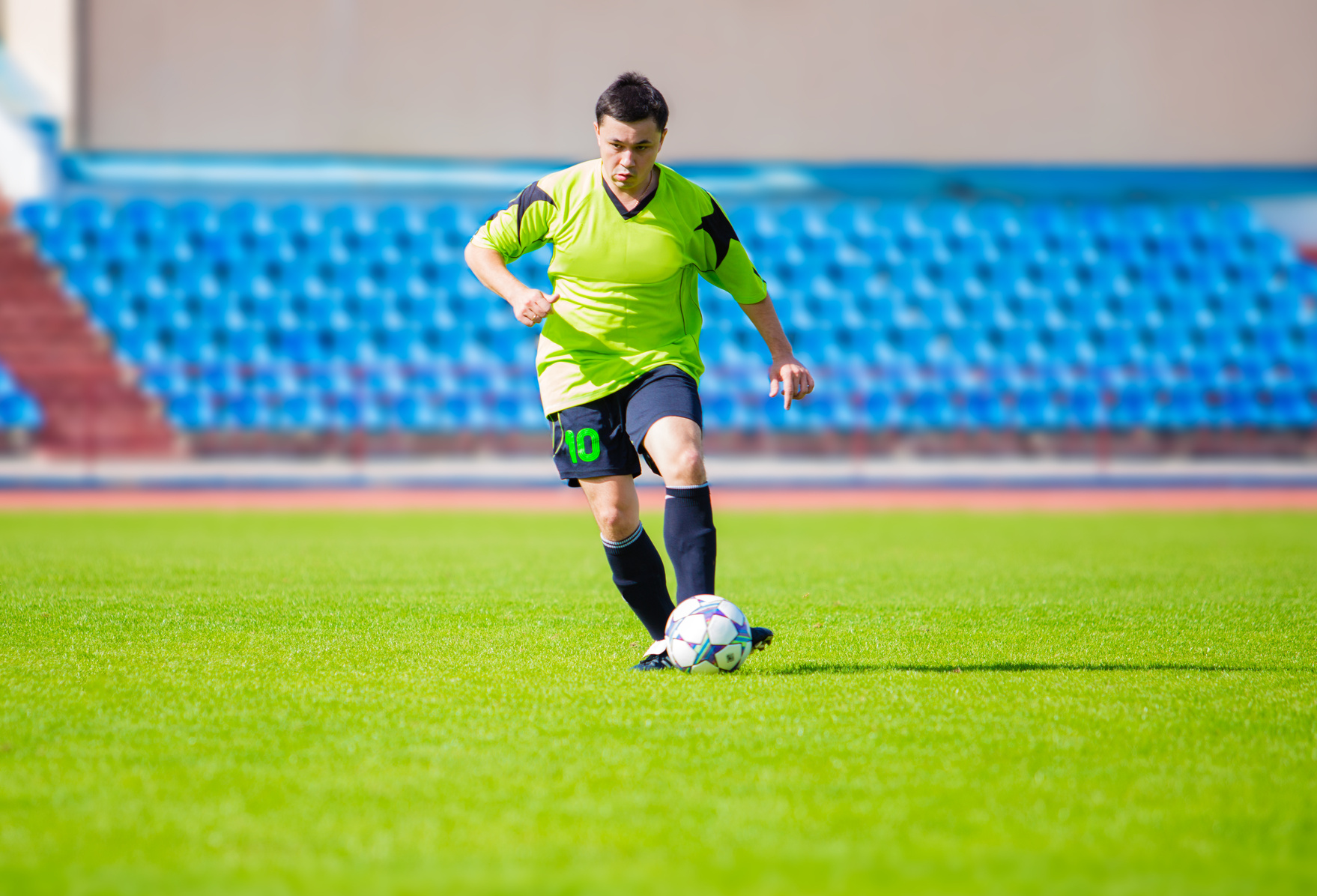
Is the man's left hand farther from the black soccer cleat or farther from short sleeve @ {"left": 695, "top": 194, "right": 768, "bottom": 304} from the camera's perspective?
the black soccer cleat

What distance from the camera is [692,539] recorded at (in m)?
4.52

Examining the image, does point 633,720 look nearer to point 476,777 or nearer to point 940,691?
point 476,777

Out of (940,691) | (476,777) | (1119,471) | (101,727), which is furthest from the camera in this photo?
(1119,471)

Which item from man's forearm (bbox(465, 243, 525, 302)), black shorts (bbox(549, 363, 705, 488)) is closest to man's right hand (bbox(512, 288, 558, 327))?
man's forearm (bbox(465, 243, 525, 302))

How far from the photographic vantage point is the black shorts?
15.0ft

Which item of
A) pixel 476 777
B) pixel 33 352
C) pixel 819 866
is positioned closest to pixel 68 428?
pixel 33 352

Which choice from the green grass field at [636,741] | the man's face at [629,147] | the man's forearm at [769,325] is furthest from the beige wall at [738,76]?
the man's face at [629,147]

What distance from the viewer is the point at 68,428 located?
1463 cm

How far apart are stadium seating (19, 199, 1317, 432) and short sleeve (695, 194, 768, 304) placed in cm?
1102

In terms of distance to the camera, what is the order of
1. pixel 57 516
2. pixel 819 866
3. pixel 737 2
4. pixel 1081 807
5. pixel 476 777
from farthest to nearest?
pixel 737 2 < pixel 57 516 < pixel 476 777 < pixel 1081 807 < pixel 819 866

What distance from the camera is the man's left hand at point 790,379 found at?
180 inches

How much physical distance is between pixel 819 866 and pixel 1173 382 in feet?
51.4

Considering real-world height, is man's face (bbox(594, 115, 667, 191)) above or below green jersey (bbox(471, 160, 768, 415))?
above

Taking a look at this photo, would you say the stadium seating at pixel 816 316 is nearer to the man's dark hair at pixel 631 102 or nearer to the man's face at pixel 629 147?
Answer: the man's face at pixel 629 147
